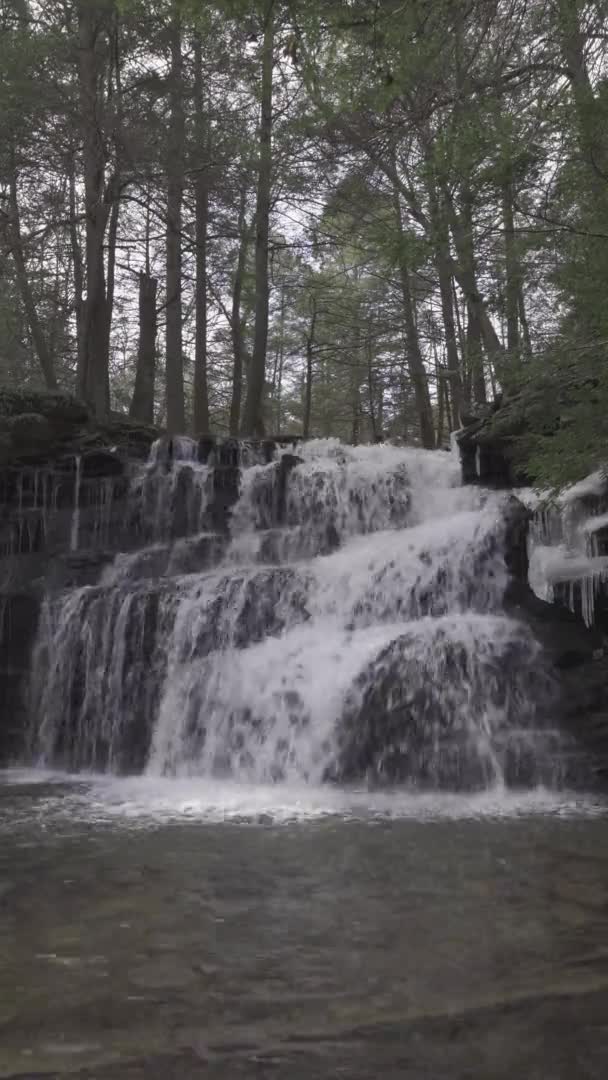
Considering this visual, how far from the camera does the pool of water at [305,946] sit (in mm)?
3000

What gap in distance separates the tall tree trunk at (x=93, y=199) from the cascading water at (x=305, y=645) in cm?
395

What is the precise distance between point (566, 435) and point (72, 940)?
4964mm

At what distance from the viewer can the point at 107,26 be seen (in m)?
14.0

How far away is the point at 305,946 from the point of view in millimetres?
4023

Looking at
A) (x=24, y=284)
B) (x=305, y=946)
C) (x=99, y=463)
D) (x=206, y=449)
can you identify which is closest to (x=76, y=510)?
(x=99, y=463)

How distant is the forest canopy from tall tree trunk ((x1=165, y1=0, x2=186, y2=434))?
57 mm

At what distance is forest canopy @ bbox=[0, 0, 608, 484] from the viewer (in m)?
6.04

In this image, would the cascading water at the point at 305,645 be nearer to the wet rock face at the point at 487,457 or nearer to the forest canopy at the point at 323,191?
the wet rock face at the point at 487,457

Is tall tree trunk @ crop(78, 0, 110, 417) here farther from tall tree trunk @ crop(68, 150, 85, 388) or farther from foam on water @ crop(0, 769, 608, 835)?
foam on water @ crop(0, 769, 608, 835)

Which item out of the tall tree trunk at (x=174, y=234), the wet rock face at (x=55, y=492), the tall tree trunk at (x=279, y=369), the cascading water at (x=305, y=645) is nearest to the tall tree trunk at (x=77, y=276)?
the tall tree trunk at (x=174, y=234)

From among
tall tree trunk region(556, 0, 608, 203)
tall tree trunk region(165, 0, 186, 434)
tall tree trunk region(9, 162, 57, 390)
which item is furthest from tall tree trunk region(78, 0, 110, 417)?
tall tree trunk region(556, 0, 608, 203)

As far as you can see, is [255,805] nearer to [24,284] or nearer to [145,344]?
[145,344]

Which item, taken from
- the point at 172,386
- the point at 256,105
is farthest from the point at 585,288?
the point at 256,105

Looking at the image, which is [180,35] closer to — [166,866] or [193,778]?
[193,778]
